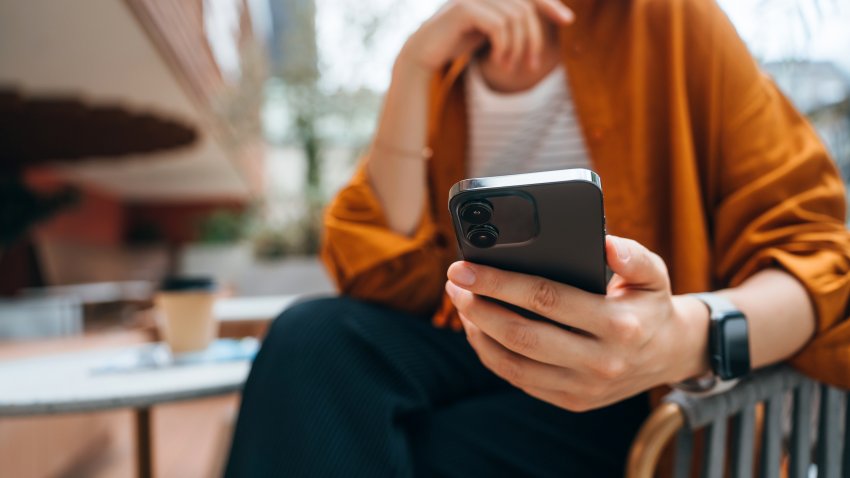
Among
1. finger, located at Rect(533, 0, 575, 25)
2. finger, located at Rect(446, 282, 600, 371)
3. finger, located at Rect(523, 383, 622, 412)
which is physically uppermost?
finger, located at Rect(533, 0, 575, 25)

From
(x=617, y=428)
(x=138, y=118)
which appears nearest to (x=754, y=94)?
(x=617, y=428)

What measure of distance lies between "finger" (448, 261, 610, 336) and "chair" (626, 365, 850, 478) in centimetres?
17

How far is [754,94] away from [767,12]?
21 cm

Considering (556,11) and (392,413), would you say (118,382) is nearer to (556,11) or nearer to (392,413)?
(392,413)

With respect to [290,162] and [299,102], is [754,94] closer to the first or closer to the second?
[299,102]

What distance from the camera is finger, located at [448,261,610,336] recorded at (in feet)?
1.02

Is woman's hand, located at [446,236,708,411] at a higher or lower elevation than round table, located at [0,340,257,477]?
higher

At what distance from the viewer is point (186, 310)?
0.91 metres

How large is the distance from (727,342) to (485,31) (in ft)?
1.13

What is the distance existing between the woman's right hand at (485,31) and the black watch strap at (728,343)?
29 cm

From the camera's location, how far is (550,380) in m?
0.37

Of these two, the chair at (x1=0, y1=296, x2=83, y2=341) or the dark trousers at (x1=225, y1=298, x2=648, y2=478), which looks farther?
the chair at (x1=0, y1=296, x2=83, y2=341)

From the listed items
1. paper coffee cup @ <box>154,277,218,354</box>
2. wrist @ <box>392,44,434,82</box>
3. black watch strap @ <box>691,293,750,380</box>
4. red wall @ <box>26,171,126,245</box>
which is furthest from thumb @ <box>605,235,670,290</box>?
red wall @ <box>26,171,126,245</box>

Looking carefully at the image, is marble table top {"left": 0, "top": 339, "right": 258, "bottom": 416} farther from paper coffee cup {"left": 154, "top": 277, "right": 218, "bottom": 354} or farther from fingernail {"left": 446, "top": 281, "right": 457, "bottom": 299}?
fingernail {"left": 446, "top": 281, "right": 457, "bottom": 299}
